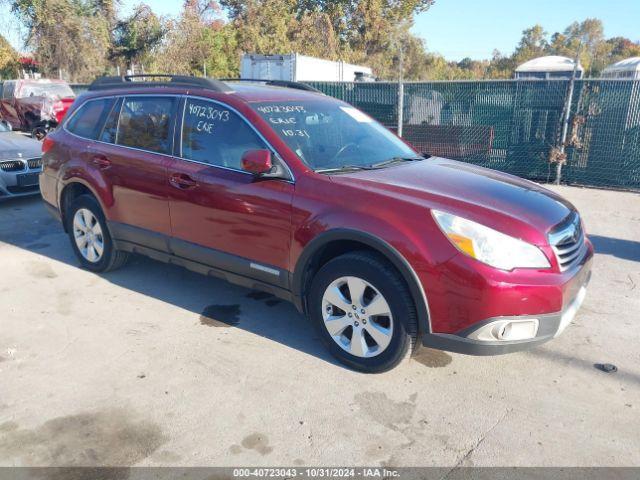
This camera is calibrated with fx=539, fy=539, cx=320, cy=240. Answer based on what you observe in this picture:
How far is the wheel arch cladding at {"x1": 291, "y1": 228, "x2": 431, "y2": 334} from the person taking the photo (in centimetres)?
309

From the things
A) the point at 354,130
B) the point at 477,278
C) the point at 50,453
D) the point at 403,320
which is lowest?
the point at 50,453

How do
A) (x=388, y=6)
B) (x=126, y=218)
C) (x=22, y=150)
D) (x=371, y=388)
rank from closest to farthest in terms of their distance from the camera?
(x=371, y=388) < (x=126, y=218) < (x=22, y=150) < (x=388, y=6)

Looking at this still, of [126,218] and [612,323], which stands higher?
[126,218]

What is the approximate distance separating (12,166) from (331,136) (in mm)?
6055

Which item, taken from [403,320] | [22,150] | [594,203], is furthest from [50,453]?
[594,203]

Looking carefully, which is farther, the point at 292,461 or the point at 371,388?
the point at 371,388

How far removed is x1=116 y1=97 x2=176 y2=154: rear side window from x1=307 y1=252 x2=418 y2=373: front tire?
6.05 ft

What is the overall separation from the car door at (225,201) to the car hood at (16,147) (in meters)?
5.08

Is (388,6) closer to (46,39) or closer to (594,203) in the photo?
(46,39)

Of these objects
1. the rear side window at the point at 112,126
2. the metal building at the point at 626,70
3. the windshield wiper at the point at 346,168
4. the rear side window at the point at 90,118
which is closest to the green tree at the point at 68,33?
the metal building at the point at 626,70

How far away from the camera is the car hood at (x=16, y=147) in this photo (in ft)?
26.1

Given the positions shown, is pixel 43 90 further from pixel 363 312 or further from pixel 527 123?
pixel 363 312

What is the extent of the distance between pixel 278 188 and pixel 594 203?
6.45 meters

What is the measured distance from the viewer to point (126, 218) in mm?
4699
